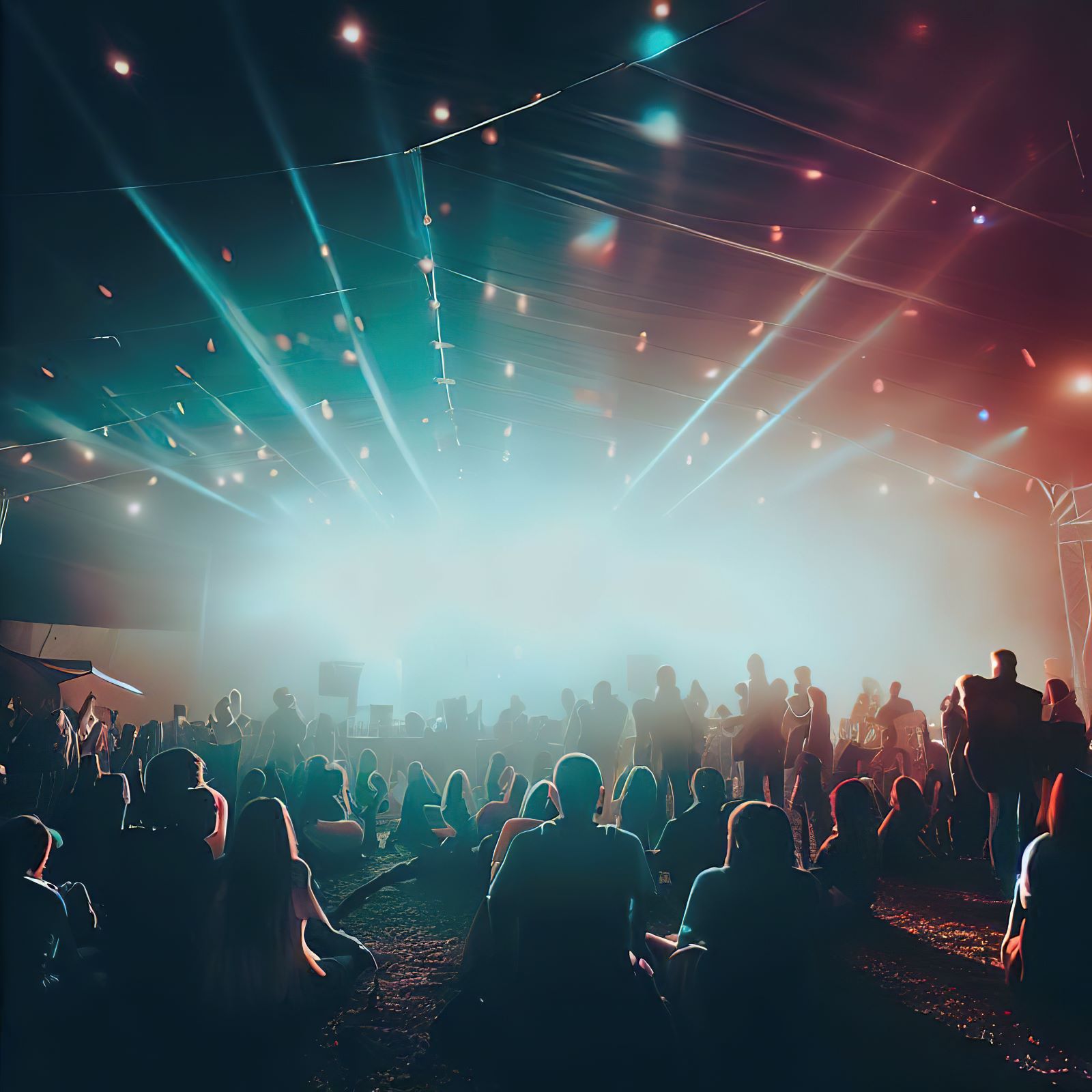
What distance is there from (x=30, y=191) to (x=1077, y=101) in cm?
624

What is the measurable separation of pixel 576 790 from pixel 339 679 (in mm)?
10906

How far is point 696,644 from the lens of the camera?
19531 mm

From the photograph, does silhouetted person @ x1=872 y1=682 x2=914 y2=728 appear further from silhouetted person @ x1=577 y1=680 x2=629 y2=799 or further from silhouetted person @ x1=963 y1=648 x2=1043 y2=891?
silhouetted person @ x1=963 y1=648 x2=1043 y2=891

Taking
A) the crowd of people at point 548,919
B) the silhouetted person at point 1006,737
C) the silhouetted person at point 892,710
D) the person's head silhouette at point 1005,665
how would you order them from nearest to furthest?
the crowd of people at point 548,919
the silhouetted person at point 1006,737
the person's head silhouette at point 1005,665
the silhouetted person at point 892,710

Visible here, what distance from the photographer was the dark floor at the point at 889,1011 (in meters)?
2.41

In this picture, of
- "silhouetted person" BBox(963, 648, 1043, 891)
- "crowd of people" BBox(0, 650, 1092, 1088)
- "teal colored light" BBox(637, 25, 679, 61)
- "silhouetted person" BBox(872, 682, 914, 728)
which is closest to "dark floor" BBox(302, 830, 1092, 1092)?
"crowd of people" BBox(0, 650, 1092, 1088)

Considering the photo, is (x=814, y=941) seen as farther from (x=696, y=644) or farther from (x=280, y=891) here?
(x=696, y=644)

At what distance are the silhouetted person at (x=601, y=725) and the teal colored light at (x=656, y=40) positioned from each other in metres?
5.84

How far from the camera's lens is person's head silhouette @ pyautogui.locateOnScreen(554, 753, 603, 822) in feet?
7.95

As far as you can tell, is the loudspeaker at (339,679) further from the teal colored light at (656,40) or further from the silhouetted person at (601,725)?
the teal colored light at (656,40)

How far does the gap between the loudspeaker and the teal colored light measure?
10742 millimetres

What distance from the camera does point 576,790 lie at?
2.42 m

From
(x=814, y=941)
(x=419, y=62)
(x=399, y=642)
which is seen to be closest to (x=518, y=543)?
(x=399, y=642)

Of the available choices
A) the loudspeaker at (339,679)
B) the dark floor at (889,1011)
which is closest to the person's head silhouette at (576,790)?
the dark floor at (889,1011)
